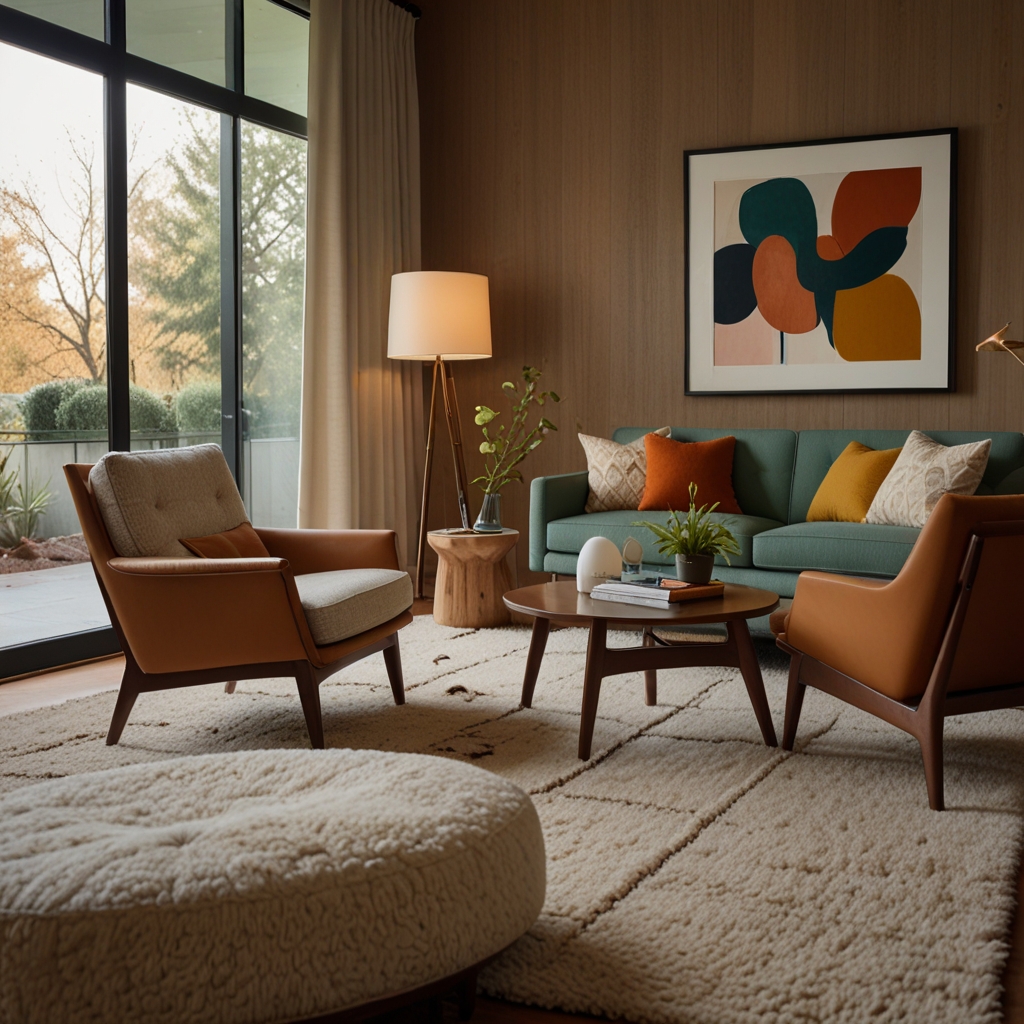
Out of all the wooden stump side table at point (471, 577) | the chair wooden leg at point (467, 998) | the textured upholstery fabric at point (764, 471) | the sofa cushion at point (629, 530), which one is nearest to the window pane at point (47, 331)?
the wooden stump side table at point (471, 577)

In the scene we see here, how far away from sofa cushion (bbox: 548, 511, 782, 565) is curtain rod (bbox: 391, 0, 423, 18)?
2.94 m

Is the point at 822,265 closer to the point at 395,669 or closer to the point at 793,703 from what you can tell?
the point at 793,703

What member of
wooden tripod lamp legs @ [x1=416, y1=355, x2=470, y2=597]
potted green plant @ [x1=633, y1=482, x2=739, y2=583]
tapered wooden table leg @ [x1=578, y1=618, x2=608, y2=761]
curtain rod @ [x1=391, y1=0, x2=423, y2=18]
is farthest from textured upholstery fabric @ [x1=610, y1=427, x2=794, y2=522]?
curtain rod @ [x1=391, y1=0, x2=423, y2=18]

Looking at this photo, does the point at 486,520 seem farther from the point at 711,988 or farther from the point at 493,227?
the point at 711,988

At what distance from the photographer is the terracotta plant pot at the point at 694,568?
122 inches

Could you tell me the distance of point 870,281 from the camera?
4840mm

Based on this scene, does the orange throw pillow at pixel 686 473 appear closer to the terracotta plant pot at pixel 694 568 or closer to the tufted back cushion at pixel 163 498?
the terracotta plant pot at pixel 694 568

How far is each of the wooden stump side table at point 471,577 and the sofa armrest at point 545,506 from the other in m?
0.11

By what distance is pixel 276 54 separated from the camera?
5023mm

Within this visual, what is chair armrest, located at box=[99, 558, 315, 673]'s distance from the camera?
2785 mm

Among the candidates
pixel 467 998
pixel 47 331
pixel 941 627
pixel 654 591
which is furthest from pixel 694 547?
pixel 47 331

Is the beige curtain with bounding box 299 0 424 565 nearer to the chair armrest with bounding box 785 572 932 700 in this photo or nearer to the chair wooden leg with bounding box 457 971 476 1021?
the chair armrest with bounding box 785 572 932 700

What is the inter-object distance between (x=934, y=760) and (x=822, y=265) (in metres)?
3.10

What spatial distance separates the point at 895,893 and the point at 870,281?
3.50 m
